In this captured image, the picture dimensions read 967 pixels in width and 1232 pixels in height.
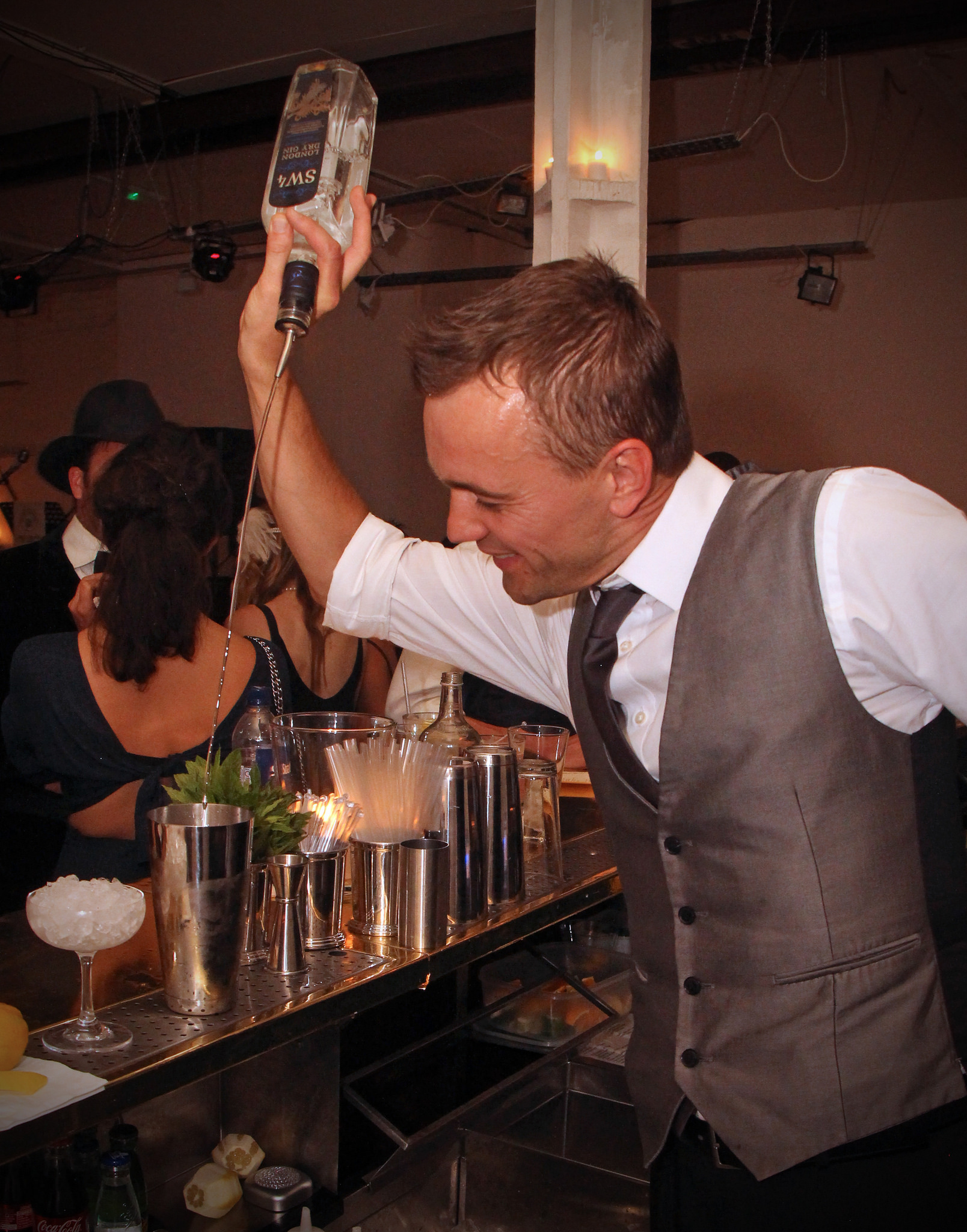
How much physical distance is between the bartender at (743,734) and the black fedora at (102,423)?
0.40m

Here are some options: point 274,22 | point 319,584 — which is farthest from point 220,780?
point 274,22

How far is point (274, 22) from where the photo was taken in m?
2.21

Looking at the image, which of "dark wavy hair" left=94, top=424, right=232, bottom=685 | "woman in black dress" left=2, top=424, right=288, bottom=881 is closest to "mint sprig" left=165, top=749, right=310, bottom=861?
"woman in black dress" left=2, top=424, right=288, bottom=881

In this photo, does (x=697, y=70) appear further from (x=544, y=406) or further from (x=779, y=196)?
(x=544, y=406)

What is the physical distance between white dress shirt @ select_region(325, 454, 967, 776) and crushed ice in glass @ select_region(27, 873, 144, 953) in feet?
1.77

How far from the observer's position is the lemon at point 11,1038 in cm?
111

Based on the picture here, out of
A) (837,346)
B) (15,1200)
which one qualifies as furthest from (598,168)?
(837,346)

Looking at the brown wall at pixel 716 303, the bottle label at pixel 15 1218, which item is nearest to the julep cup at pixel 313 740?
the brown wall at pixel 716 303

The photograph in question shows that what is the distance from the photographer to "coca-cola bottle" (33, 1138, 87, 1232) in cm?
139

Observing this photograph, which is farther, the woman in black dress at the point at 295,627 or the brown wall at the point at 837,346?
the brown wall at the point at 837,346

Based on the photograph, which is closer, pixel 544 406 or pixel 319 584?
pixel 544 406

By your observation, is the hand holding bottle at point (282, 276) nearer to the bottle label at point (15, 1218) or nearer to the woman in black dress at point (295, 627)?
the woman in black dress at point (295, 627)

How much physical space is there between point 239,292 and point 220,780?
2.97 feet

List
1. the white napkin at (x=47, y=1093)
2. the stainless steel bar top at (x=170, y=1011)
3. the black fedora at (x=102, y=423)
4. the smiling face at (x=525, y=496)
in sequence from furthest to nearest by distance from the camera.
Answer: the black fedora at (x=102, y=423), the smiling face at (x=525, y=496), the stainless steel bar top at (x=170, y=1011), the white napkin at (x=47, y=1093)
